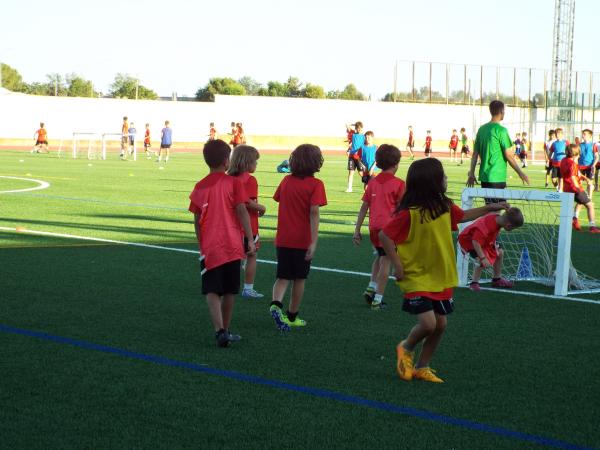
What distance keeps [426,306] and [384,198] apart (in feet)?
9.66

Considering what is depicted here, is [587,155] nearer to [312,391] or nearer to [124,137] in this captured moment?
[312,391]

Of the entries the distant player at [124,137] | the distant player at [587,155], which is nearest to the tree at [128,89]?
the distant player at [124,137]

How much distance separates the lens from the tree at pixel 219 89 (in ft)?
A: 410

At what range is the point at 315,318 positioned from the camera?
28.3ft

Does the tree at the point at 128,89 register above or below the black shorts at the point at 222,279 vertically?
above

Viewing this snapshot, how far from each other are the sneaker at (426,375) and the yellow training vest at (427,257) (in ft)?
1.74

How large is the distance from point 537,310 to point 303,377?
3601mm

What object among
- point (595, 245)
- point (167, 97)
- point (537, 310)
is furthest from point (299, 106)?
point (537, 310)

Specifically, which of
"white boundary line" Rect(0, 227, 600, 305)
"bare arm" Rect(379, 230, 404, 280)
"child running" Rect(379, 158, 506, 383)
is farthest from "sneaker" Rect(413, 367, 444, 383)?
"white boundary line" Rect(0, 227, 600, 305)

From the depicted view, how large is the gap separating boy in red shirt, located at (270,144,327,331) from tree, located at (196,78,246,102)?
11584 centimetres

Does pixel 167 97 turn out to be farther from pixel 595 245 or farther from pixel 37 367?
pixel 37 367

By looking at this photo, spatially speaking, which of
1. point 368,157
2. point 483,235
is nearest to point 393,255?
point 483,235

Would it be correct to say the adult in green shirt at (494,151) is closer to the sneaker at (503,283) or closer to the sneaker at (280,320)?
the sneaker at (503,283)

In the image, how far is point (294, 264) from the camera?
8.20 m
